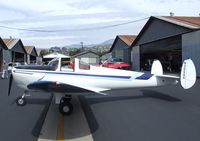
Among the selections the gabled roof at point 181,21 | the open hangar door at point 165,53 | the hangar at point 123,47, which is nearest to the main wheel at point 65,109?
the gabled roof at point 181,21

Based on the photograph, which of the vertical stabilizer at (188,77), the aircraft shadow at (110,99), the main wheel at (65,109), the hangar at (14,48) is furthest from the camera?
the hangar at (14,48)

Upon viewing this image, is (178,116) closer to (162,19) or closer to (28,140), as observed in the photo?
(28,140)

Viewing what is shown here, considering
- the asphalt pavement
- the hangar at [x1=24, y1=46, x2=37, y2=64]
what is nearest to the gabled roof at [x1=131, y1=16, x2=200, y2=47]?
the asphalt pavement

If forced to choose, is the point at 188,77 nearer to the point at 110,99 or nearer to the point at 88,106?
the point at 110,99

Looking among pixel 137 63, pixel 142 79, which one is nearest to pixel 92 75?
pixel 142 79

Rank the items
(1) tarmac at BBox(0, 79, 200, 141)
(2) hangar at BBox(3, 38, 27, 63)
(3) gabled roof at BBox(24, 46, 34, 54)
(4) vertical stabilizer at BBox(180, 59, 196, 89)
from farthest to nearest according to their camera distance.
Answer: (3) gabled roof at BBox(24, 46, 34, 54)
(2) hangar at BBox(3, 38, 27, 63)
(4) vertical stabilizer at BBox(180, 59, 196, 89)
(1) tarmac at BBox(0, 79, 200, 141)

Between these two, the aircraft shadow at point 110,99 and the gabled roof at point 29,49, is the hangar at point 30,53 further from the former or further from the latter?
the aircraft shadow at point 110,99

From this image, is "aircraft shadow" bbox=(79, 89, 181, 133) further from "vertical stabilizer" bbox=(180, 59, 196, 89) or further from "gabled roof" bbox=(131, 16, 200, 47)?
"gabled roof" bbox=(131, 16, 200, 47)
